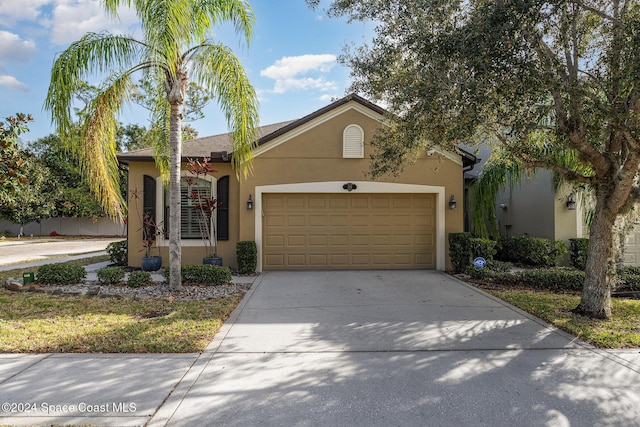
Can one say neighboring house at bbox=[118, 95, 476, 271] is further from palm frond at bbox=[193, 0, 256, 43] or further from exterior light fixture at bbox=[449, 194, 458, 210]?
palm frond at bbox=[193, 0, 256, 43]

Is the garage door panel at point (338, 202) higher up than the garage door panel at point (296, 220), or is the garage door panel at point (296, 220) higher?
the garage door panel at point (338, 202)

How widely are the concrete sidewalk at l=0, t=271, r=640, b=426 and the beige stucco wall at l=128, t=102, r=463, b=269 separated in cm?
488

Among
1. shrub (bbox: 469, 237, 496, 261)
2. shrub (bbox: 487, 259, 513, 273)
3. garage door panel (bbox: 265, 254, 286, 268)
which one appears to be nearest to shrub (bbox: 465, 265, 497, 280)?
shrub (bbox: 487, 259, 513, 273)

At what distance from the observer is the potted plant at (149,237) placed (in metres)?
10.0

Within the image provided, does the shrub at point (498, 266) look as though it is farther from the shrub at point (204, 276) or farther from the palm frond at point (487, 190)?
the shrub at point (204, 276)

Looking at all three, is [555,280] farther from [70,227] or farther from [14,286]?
[70,227]

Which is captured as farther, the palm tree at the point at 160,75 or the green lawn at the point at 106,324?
the palm tree at the point at 160,75

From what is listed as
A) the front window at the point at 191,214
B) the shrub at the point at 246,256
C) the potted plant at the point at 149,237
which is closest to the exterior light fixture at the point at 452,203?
the shrub at the point at 246,256

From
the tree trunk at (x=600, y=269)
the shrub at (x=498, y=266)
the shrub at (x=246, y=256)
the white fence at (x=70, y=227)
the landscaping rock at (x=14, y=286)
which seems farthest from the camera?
the white fence at (x=70, y=227)

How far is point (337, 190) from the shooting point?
33.4 feet

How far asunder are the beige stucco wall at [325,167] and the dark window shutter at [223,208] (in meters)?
0.41

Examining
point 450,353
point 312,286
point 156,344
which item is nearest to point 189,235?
point 312,286

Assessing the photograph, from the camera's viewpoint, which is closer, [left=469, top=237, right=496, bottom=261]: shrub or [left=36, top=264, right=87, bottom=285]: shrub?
[left=36, top=264, right=87, bottom=285]: shrub

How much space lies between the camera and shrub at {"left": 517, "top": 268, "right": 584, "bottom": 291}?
26.1ft
